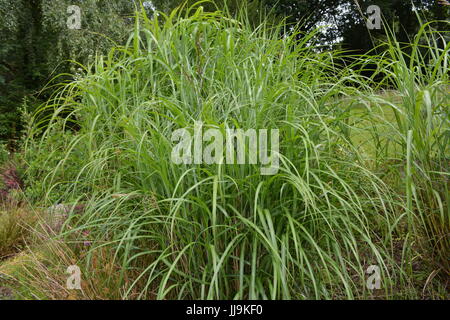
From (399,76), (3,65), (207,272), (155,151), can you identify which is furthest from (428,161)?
(3,65)

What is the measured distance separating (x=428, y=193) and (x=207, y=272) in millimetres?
1183

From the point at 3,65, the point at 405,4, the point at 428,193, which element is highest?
the point at 405,4

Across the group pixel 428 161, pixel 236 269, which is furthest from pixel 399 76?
pixel 236 269

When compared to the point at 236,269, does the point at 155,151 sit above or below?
above

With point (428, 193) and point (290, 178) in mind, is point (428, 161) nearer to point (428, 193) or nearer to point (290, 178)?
point (428, 193)

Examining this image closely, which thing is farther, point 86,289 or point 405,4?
point 405,4

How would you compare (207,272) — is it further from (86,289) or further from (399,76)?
(399,76)

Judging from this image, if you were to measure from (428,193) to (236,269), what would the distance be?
41.5 inches

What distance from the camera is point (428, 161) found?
2.09 meters

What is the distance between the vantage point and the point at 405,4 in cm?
1562
